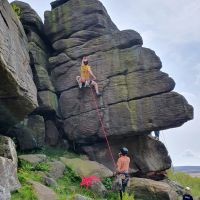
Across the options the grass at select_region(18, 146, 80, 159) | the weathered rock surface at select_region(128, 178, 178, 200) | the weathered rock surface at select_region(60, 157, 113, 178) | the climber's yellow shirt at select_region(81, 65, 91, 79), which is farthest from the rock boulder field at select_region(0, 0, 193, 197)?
the weathered rock surface at select_region(128, 178, 178, 200)

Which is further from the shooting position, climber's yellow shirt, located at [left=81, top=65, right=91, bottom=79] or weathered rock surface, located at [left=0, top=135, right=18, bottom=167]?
climber's yellow shirt, located at [left=81, top=65, right=91, bottom=79]

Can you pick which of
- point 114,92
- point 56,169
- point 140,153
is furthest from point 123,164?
point 114,92

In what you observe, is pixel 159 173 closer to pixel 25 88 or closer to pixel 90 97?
pixel 90 97

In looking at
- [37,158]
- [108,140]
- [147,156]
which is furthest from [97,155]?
[37,158]

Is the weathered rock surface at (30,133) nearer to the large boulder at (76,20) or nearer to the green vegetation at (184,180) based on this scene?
the large boulder at (76,20)

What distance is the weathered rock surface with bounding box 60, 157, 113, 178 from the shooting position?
17016mm

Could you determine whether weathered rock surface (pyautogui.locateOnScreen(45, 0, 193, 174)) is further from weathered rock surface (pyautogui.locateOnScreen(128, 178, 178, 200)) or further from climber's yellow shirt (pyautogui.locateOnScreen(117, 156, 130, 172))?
climber's yellow shirt (pyautogui.locateOnScreen(117, 156, 130, 172))

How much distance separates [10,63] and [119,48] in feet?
30.7

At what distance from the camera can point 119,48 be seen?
2181 centimetres

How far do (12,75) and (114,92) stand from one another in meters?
7.89

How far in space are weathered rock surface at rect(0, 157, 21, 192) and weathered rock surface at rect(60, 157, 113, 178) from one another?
15.6 ft

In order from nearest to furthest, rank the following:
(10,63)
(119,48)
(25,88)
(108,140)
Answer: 1. (10,63)
2. (25,88)
3. (108,140)
4. (119,48)

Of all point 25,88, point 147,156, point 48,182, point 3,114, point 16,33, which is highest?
point 16,33

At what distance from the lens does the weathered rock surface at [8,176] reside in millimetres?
11570
